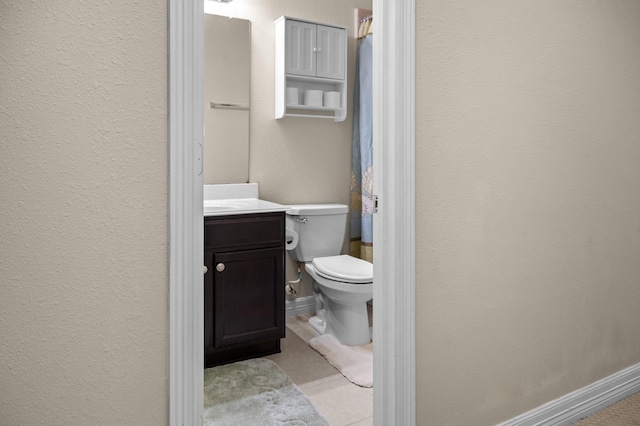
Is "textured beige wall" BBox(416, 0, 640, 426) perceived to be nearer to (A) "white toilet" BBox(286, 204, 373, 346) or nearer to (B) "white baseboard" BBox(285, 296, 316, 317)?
(A) "white toilet" BBox(286, 204, 373, 346)

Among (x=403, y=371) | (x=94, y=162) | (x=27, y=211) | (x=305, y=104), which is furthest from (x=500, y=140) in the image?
(x=305, y=104)

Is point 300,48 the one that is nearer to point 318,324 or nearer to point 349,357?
point 318,324

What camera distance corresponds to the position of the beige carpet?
194 centimetres

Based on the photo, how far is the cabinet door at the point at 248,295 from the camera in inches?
93.2

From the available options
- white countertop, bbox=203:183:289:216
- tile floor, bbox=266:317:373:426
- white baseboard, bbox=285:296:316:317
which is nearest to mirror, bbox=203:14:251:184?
white countertop, bbox=203:183:289:216

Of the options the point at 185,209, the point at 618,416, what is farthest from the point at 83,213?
the point at 618,416

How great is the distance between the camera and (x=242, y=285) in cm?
243

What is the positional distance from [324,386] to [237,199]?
1.31 metres

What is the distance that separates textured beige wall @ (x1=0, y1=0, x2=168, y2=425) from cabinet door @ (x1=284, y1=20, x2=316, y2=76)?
2.07 meters

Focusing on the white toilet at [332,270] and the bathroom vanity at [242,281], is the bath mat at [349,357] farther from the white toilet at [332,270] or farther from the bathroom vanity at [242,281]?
the bathroom vanity at [242,281]

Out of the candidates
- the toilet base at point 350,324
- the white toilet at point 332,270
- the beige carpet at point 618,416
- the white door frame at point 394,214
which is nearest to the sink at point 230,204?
the white toilet at point 332,270

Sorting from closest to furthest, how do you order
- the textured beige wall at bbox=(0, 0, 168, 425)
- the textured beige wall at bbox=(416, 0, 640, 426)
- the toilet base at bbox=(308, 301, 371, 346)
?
the textured beige wall at bbox=(0, 0, 168, 425), the textured beige wall at bbox=(416, 0, 640, 426), the toilet base at bbox=(308, 301, 371, 346)

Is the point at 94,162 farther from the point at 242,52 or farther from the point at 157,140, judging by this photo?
the point at 242,52

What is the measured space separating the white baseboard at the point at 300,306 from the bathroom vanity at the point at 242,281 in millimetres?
687
